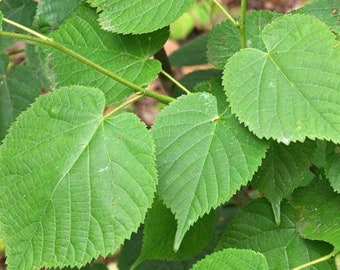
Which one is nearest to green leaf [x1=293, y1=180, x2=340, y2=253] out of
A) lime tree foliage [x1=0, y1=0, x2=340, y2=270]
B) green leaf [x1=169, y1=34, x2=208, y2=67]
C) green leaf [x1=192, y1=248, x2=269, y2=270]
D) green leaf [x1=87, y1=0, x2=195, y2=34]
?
lime tree foliage [x1=0, y1=0, x2=340, y2=270]

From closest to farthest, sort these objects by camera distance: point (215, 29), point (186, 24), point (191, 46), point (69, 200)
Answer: point (69, 200) < point (215, 29) < point (191, 46) < point (186, 24)

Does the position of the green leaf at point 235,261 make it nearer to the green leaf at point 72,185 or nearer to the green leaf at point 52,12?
the green leaf at point 72,185

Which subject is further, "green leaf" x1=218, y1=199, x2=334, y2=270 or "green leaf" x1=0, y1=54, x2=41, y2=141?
"green leaf" x1=0, y1=54, x2=41, y2=141

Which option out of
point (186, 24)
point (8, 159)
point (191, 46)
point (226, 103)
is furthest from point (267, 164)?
point (186, 24)

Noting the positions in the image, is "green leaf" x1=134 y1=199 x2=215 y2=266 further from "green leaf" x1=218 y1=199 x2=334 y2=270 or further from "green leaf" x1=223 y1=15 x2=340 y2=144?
"green leaf" x1=223 y1=15 x2=340 y2=144

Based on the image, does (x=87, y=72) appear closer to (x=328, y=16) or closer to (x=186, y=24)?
(x=328, y=16)

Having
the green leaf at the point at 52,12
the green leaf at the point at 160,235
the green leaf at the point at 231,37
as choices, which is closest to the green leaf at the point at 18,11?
the green leaf at the point at 52,12
